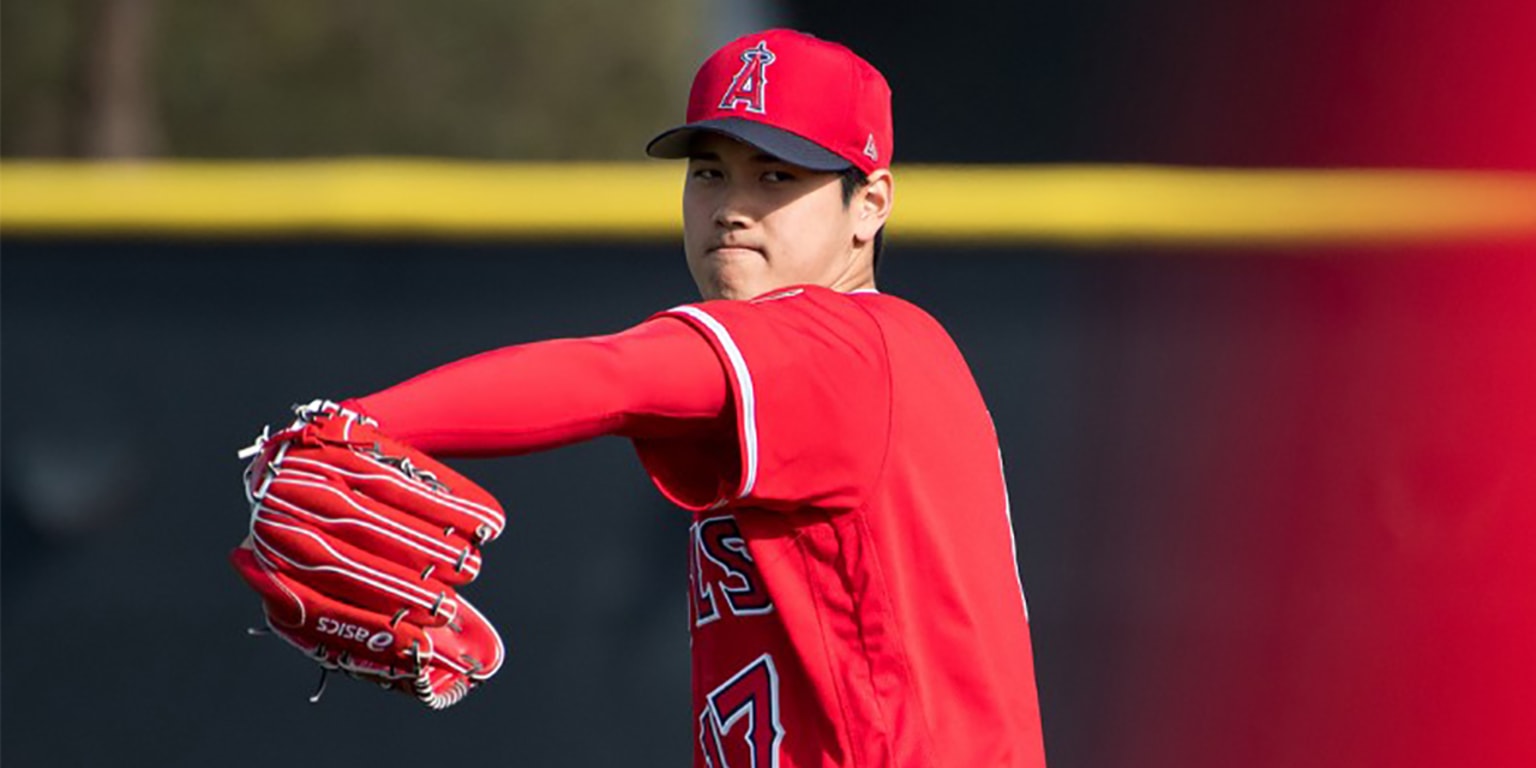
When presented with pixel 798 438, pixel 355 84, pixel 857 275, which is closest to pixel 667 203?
pixel 857 275

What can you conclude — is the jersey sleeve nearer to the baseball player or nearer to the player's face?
the baseball player

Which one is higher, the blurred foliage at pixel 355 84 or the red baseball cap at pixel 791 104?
the blurred foliage at pixel 355 84

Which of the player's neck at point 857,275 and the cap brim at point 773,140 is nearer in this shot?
the cap brim at point 773,140

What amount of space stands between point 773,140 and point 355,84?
42.2ft

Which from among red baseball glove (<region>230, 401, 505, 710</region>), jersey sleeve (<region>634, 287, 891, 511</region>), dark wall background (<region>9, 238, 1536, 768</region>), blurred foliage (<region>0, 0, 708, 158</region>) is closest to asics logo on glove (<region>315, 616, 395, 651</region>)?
red baseball glove (<region>230, 401, 505, 710</region>)

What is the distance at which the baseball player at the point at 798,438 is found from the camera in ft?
5.84

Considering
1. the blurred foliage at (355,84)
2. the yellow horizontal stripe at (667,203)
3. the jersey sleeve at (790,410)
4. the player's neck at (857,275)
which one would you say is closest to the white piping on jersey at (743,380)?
the jersey sleeve at (790,410)

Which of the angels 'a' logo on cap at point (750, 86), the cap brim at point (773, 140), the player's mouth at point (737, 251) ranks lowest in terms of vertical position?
the player's mouth at point (737, 251)

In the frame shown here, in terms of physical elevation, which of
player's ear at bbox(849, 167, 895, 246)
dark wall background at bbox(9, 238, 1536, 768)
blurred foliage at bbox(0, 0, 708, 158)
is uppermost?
blurred foliage at bbox(0, 0, 708, 158)

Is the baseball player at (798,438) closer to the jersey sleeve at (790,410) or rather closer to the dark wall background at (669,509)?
the jersey sleeve at (790,410)

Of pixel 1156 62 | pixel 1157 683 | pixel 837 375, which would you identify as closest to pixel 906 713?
pixel 837 375

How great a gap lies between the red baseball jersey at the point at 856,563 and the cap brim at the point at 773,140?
18cm

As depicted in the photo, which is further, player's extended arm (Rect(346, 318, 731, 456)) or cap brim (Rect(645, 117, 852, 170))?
cap brim (Rect(645, 117, 852, 170))

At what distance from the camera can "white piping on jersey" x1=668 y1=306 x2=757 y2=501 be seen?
1.85 m
